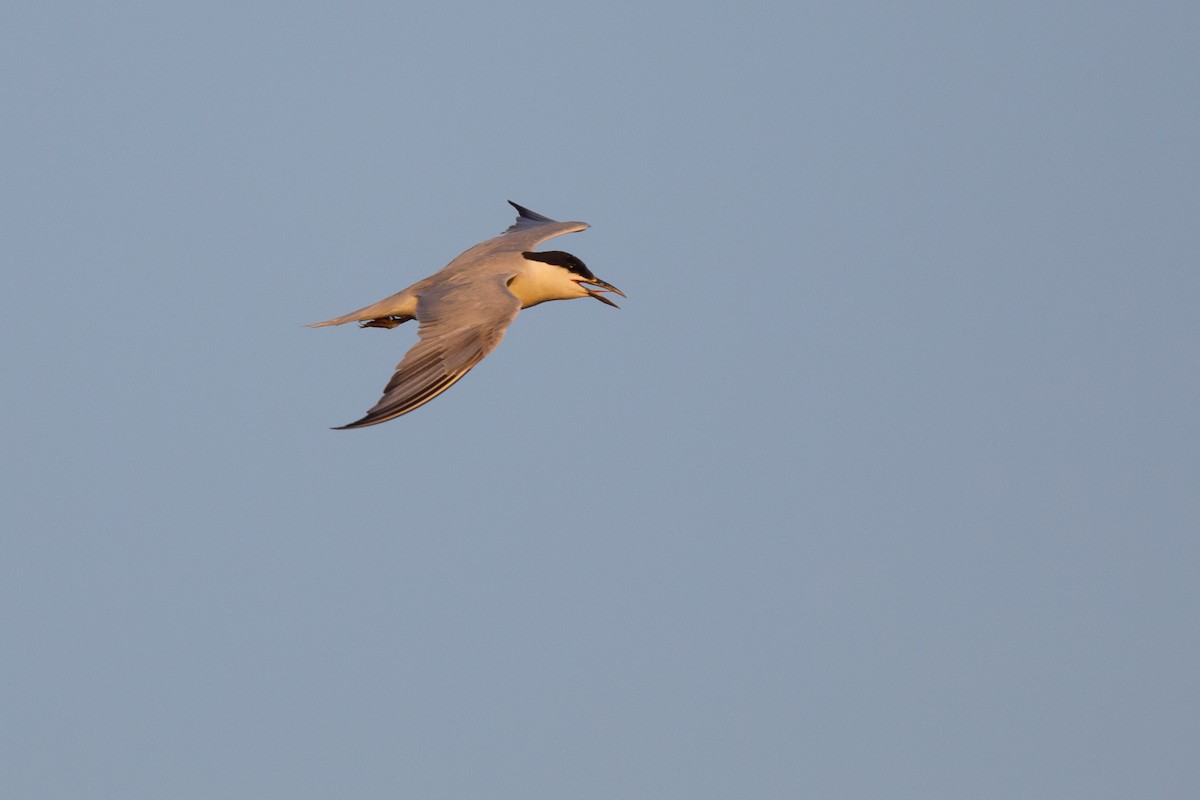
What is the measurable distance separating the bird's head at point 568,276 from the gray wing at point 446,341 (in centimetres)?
191

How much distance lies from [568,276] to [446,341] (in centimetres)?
441

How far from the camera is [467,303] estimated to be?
17.0 meters

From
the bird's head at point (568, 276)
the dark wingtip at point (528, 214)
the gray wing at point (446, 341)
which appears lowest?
the gray wing at point (446, 341)

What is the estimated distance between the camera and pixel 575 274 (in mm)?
20109

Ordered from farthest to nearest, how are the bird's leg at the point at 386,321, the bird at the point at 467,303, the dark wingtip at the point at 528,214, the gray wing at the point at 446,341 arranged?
the dark wingtip at the point at 528,214
the bird's leg at the point at 386,321
the bird at the point at 467,303
the gray wing at the point at 446,341

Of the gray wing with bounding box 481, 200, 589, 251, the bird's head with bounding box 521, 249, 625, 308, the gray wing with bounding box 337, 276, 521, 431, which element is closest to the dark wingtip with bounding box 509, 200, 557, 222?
the gray wing with bounding box 481, 200, 589, 251

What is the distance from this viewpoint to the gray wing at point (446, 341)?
14.7 m

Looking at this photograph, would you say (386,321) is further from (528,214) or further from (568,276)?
(528,214)

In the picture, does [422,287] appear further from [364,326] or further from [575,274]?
[575,274]

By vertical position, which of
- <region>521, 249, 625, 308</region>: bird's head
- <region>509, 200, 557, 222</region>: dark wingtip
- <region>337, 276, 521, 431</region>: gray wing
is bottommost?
<region>337, 276, 521, 431</region>: gray wing

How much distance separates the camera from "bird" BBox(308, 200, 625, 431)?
15.1m

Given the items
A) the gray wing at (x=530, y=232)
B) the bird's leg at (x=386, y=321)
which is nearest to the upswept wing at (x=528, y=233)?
the gray wing at (x=530, y=232)

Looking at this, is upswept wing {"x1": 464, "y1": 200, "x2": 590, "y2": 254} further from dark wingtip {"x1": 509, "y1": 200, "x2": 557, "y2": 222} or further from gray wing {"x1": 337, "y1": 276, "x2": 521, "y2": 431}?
gray wing {"x1": 337, "y1": 276, "x2": 521, "y2": 431}

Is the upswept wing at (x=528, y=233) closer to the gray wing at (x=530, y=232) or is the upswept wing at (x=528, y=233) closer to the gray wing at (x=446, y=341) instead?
the gray wing at (x=530, y=232)
